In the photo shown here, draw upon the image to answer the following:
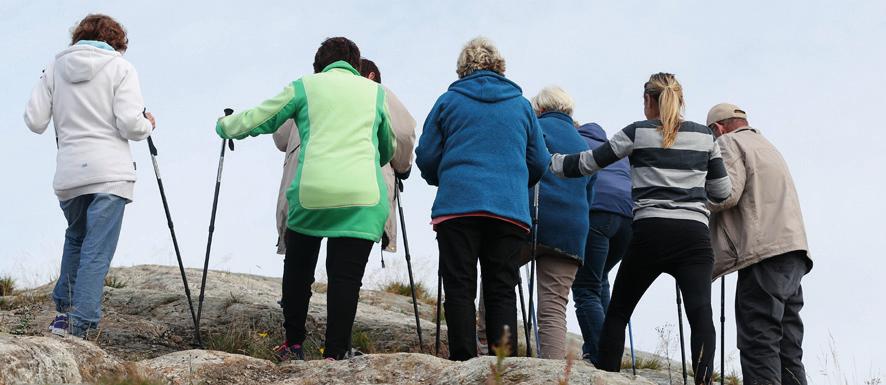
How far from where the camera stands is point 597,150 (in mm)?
7055

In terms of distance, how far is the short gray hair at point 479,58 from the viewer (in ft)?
24.3

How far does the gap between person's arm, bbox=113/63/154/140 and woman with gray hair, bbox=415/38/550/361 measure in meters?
1.81

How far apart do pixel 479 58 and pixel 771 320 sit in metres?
2.58

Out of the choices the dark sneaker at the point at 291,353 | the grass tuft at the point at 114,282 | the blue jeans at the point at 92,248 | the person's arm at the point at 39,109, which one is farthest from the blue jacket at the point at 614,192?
the grass tuft at the point at 114,282

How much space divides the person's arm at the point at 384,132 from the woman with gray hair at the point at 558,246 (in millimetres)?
1076

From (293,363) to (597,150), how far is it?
7.38 feet

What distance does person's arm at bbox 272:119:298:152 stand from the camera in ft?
27.5

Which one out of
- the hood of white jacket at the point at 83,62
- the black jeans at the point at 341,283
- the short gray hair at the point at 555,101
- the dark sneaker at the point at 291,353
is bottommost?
the dark sneaker at the point at 291,353

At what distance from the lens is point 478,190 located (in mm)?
6879

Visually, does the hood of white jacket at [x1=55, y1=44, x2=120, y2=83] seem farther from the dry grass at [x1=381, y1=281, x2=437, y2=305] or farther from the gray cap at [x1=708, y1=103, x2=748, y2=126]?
the dry grass at [x1=381, y1=281, x2=437, y2=305]

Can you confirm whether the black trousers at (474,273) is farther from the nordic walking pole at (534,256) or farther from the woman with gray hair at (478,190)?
the nordic walking pole at (534,256)

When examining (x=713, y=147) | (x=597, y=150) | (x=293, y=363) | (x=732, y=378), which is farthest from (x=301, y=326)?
(x=732, y=378)

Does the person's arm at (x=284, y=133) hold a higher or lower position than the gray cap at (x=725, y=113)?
lower

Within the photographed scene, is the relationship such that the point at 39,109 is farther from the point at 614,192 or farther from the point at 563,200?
the point at 614,192
